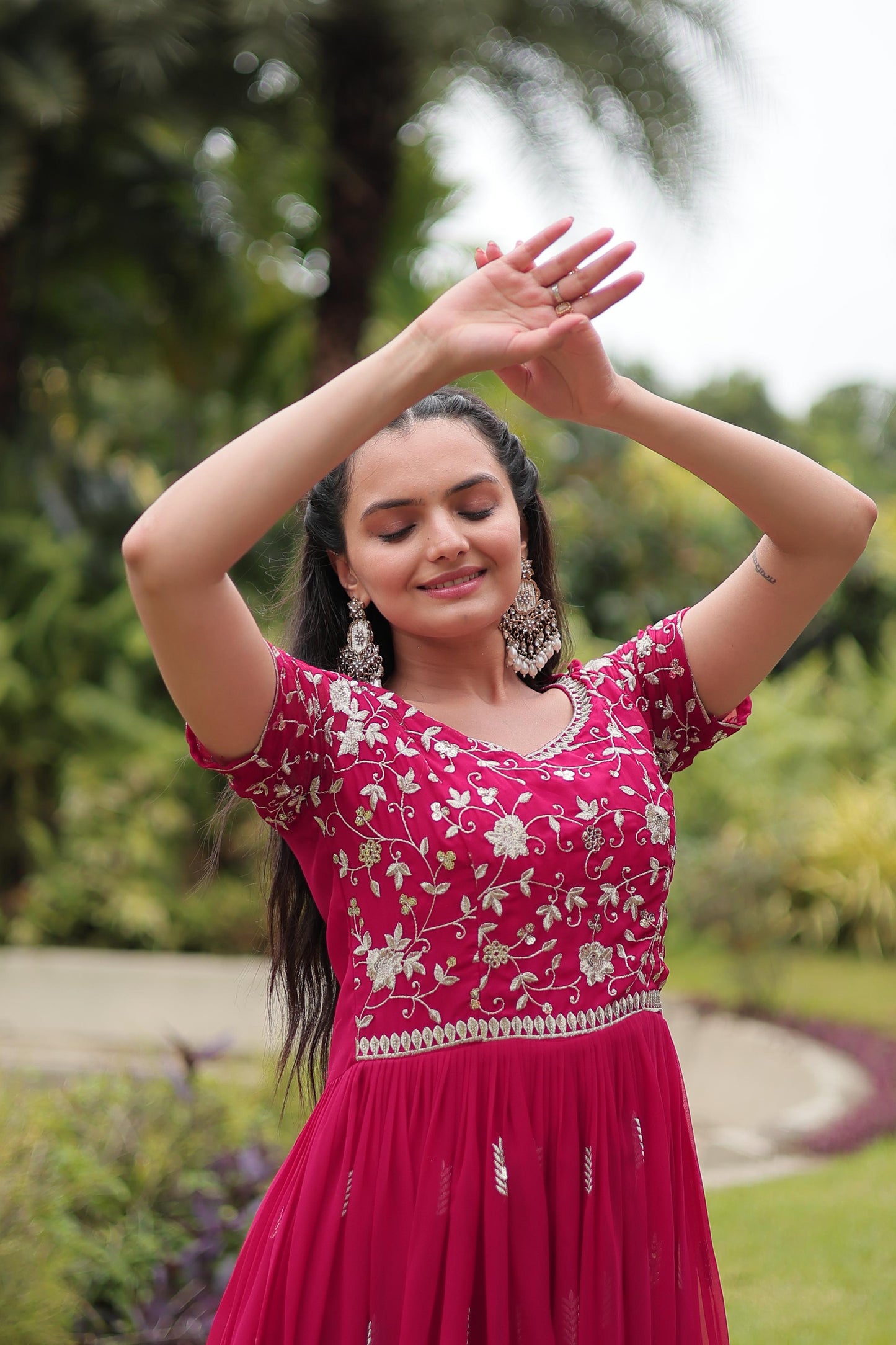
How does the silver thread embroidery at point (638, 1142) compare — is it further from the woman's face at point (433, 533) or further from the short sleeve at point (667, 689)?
the woman's face at point (433, 533)

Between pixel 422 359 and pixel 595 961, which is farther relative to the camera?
pixel 595 961

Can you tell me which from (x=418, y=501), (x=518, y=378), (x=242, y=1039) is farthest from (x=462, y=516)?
(x=242, y=1039)

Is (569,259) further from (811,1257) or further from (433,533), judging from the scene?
(811,1257)

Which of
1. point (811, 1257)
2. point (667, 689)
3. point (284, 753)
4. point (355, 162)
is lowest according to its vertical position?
point (811, 1257)

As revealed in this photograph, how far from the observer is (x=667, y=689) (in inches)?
81.0

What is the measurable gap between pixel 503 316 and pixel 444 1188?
1.10 m

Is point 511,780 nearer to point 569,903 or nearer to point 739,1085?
point 569,903

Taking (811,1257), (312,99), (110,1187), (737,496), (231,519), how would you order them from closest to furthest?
(231,519) < (737,496) < (110,1187) < (811,1257) < (312,99)

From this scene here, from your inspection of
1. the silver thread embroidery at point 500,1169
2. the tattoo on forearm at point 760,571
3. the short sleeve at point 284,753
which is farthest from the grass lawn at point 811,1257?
the short sleeve at point 284,753

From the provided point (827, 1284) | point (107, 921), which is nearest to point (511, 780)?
point (827, 1284)

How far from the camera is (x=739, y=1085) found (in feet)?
21.4

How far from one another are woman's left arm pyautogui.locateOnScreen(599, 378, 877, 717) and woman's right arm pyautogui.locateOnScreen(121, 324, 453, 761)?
41cm

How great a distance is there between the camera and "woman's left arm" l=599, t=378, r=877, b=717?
1.84 meters

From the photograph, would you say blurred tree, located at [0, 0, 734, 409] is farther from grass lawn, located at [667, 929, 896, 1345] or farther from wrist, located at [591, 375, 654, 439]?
wrist, located at [591, 375, 654, 439]
